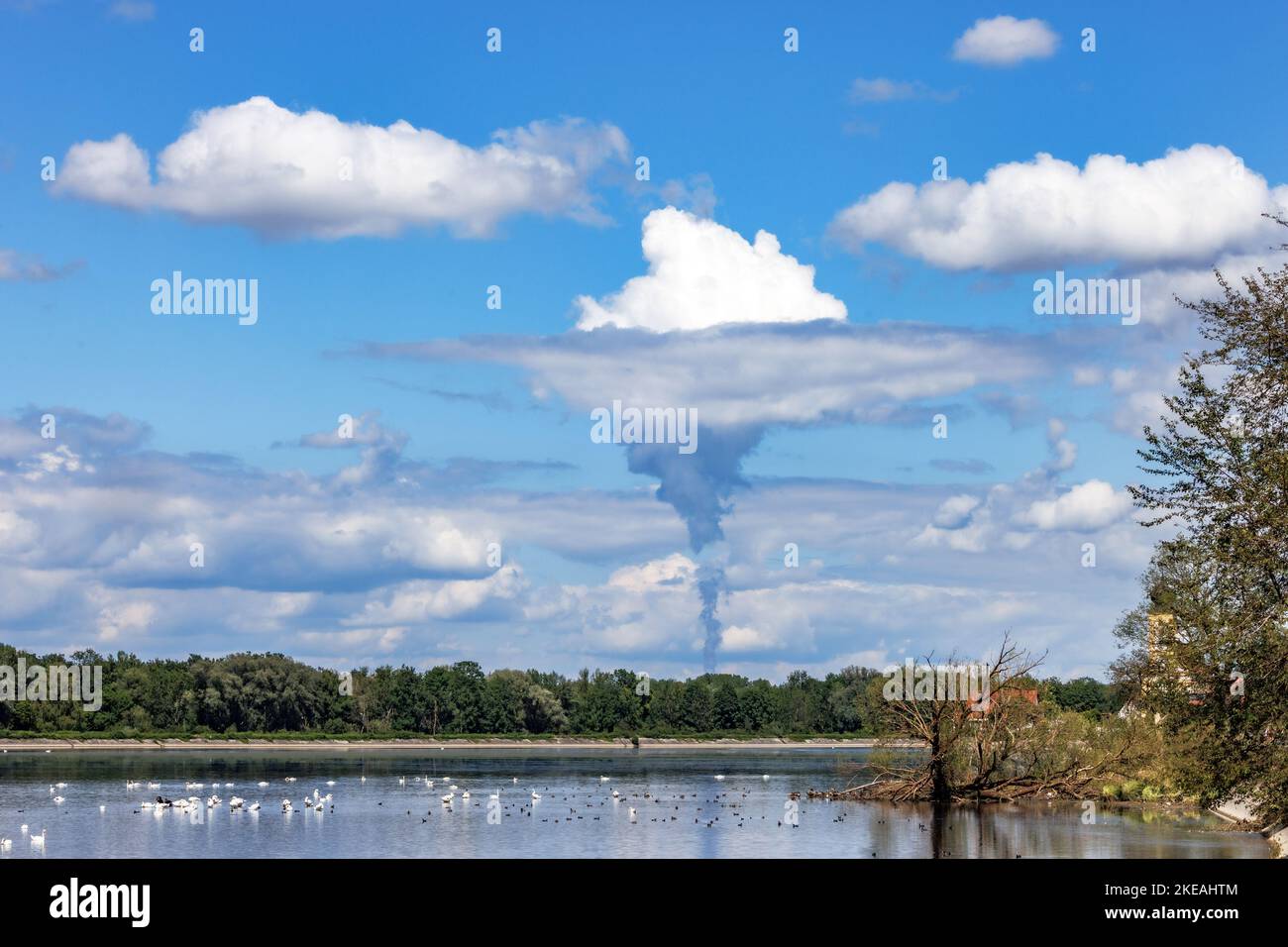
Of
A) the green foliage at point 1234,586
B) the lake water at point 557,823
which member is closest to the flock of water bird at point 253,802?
the lake water at point 557,823

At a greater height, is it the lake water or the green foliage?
the green foliage

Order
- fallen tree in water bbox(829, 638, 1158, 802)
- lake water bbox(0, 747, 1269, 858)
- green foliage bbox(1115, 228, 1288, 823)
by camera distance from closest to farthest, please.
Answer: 1. green foliage bbox(1115, 228, 1288, 823)
2. lake water bbox(0, 747, 1269, 858)
3. fallen tree in water bbox(829, 638, 1158, 802)

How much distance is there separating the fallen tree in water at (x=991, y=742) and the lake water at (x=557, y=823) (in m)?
1.50

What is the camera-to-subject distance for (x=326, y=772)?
127 meters

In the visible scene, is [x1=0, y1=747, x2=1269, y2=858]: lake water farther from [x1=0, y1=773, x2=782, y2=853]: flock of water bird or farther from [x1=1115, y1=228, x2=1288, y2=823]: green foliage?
[x1=1115, y1=228, x2=1288, y2=823]: green foliage

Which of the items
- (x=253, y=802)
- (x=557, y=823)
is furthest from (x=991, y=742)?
(x=253, y=802)

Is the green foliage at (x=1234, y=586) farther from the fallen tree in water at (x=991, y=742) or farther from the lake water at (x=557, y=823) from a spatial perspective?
the fallen tree in water at (x=991, y=742)

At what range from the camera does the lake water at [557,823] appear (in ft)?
196

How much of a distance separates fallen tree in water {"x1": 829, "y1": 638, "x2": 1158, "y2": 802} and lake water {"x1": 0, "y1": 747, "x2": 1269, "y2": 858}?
1.50 m

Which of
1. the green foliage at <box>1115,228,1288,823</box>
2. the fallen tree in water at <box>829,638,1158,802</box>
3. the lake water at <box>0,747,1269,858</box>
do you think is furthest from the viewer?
the fallen tree in water at <box>829,638,1158,802</box>

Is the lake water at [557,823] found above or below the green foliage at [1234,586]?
below

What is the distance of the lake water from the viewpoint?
5975 centimetres

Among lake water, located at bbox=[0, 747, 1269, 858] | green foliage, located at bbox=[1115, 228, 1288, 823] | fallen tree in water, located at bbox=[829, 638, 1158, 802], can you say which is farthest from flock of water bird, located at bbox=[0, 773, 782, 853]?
green foliage, located at bbox=[1115, 228, 1288, 823]
